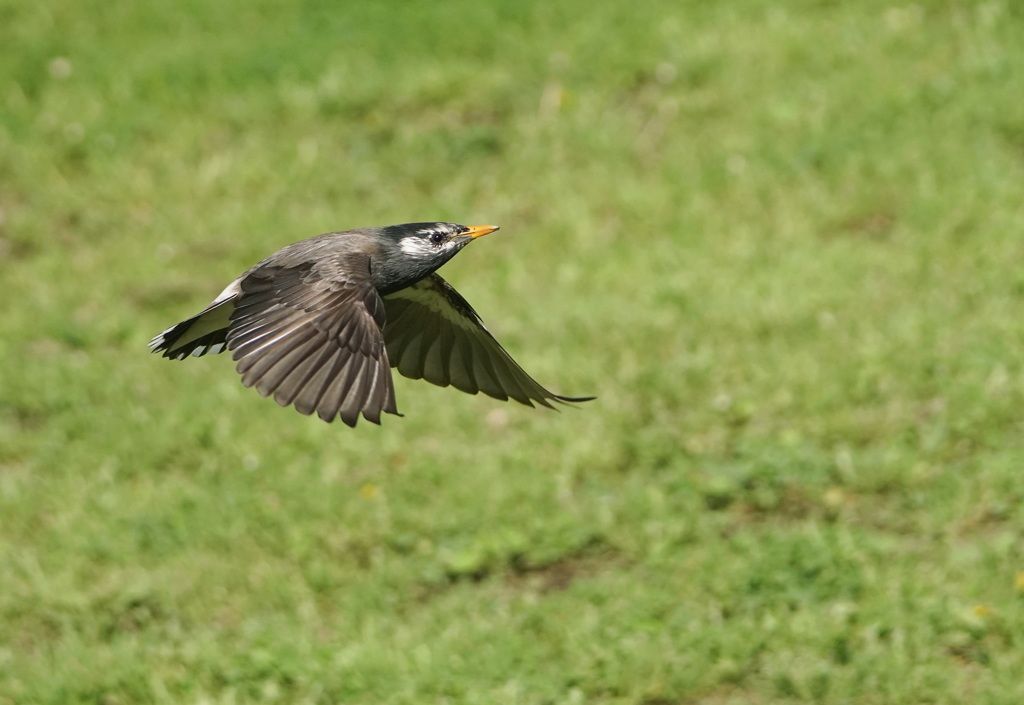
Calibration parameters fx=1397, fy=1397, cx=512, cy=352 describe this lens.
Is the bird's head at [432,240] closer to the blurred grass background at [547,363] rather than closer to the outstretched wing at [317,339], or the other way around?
the outstretched wing at [317,339]

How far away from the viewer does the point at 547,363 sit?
702cm

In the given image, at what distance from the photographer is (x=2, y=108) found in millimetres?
9711

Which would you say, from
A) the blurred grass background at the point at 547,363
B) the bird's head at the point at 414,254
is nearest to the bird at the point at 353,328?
the bird's head at the point at 414,254

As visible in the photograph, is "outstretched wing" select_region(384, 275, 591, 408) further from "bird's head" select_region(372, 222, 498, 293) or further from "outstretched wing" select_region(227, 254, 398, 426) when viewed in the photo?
"outstretched wing" select_region(227, 254, 398, 426)

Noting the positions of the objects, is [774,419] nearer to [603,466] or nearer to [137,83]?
[603,466]

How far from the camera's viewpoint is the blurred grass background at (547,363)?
5207mm

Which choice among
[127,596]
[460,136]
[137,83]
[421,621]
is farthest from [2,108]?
[421,621]

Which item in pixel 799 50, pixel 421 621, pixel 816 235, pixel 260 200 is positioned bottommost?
pixel 421 621

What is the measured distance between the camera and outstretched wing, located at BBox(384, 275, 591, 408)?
15.6ft

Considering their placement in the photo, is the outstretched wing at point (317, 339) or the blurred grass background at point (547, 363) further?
the blurred grass background at point (547, 363)

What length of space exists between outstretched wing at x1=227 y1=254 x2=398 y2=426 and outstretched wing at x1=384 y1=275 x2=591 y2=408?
1.99 feet

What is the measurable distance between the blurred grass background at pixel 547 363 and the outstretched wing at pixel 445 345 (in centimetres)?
104

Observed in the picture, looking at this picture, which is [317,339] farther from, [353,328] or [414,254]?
[414,254]

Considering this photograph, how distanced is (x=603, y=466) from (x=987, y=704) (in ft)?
6.72
